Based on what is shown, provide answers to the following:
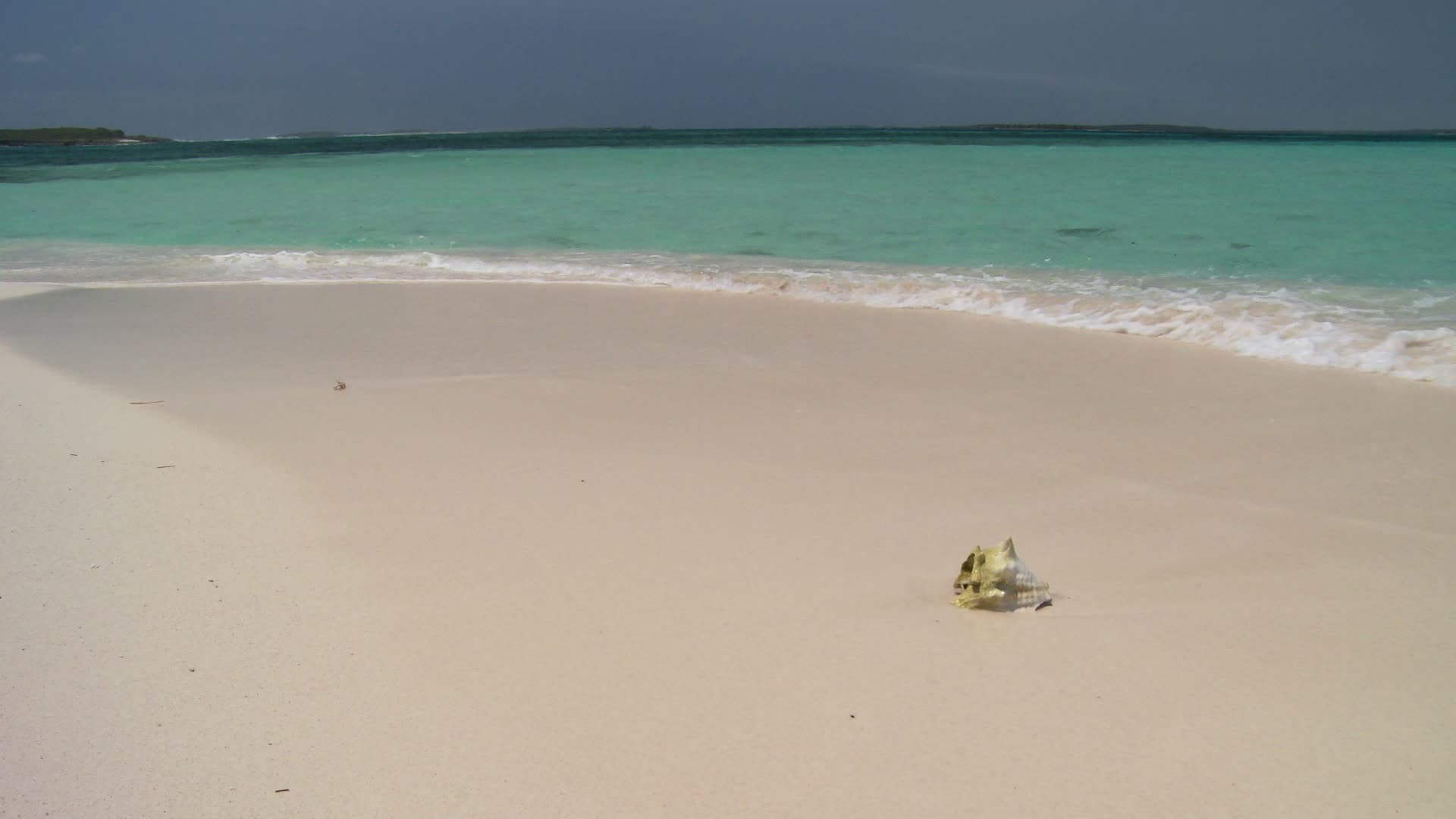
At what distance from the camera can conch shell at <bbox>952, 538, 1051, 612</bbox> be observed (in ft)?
7.46

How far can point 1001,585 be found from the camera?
228cm

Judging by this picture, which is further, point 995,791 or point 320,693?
point 320,693

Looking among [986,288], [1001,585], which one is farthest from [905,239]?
[1001,585]

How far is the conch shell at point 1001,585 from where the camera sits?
2.27 meters

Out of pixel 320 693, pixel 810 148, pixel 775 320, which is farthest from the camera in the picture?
pixel 810 148

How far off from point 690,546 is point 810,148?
31.9 meters

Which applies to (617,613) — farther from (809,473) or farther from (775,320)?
(775,320)

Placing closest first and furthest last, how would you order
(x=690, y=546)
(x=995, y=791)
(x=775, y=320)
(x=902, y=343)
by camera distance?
1. (x=995, y=791)
2. (x=690, y=546)
3. (x=902, y=343)
4. (x=775, y=320)

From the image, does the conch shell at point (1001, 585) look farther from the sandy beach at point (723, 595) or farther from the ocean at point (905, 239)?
the ocean at point (905, 239)

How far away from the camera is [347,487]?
3.09 metres

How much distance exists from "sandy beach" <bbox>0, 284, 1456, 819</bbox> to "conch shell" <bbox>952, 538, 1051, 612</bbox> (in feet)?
Answer: 0.19

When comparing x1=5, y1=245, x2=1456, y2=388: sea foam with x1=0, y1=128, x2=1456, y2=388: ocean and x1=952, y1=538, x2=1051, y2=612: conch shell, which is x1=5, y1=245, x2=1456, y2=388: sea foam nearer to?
x1=0, y1=128, x2=1456, y2=388: ocean

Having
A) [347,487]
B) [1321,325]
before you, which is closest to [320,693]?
[347,487]

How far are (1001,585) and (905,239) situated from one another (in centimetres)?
765
